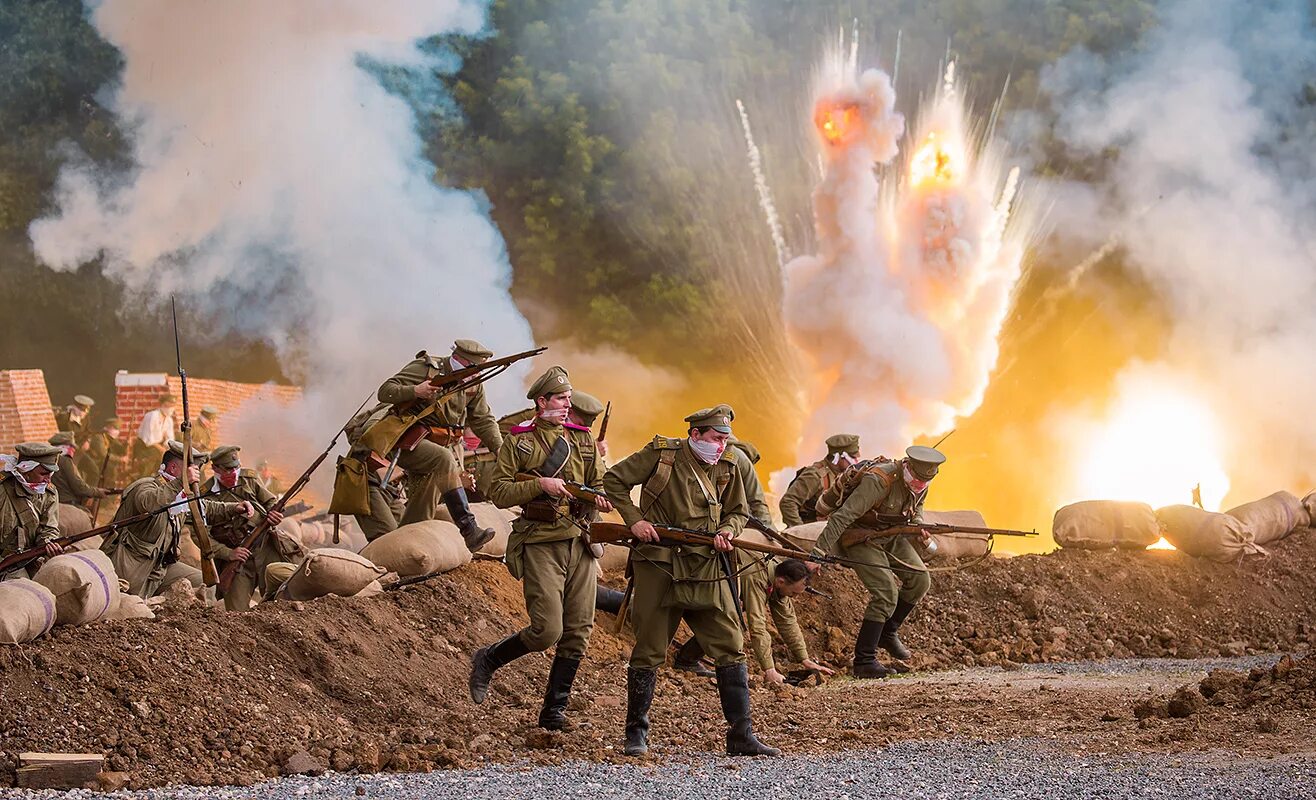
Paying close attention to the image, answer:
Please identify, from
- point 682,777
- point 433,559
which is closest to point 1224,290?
point 433,559

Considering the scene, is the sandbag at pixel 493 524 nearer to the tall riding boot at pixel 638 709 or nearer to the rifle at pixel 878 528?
the rifle at pixel 878 528

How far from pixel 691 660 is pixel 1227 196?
17.0 m

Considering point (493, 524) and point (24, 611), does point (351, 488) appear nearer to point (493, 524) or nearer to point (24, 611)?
point (493, 524)

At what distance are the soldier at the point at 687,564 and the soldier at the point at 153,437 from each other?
39.3 ft

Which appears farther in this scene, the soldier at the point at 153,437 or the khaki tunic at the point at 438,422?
the soldier at the point at 153,437

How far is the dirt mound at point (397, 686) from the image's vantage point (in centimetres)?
650

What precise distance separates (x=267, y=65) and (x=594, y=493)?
1388 centimetres

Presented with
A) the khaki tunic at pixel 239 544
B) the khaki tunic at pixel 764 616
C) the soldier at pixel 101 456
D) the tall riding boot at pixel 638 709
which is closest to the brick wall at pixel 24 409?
the soldier at pixel 101 456

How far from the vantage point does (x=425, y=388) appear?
9.73 meters

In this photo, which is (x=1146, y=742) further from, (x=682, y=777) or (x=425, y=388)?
(x=425, y=388)

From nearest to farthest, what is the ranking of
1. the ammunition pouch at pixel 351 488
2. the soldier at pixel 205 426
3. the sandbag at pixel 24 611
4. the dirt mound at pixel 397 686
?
the dirt mound at pixel 397 686
the sandbag at pixel 24 611
the ammunition pouch at pixel 351 488
the soldier at pixel 205 426

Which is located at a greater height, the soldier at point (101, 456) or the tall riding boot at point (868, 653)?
the soldier at point (101, 456)

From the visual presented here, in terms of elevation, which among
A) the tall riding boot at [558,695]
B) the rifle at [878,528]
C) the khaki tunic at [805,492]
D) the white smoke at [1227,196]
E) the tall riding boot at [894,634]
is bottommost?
the tall riding boot at [558,695]

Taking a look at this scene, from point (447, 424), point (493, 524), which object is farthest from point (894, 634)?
point (447, 424)
